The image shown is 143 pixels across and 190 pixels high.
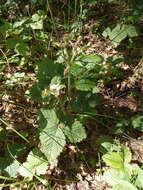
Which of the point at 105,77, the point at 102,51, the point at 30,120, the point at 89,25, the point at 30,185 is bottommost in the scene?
the point at 30,185

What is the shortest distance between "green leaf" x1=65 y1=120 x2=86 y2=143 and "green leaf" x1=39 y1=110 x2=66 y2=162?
2.0 inches

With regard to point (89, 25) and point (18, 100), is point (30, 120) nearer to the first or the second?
point (18, 100)

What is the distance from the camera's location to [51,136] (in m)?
1.77

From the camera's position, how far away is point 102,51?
2.79 metres

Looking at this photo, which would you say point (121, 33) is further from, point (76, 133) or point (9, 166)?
point (9, 166)

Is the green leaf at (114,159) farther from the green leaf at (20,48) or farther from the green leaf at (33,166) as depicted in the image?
the green leaf at (20,48)

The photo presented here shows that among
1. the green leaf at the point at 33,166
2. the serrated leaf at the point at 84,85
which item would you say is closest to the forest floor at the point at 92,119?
the green leaf at the point at 33,166

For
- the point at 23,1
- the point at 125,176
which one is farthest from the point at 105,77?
the point at 23,1

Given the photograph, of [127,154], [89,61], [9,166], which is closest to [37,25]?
[89,61]

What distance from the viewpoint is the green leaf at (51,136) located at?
1738mm

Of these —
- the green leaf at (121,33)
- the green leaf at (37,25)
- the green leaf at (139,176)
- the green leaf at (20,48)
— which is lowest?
the green leaf at (139,176)

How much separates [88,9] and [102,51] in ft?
2.20

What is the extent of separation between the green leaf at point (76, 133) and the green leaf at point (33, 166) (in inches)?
9.5

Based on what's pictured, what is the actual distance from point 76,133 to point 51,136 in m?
0.16
